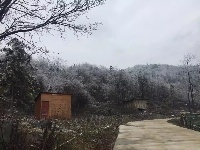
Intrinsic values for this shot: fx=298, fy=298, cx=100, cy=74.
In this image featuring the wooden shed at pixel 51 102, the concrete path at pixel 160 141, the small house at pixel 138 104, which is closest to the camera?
the concrete path at pixel 160 141

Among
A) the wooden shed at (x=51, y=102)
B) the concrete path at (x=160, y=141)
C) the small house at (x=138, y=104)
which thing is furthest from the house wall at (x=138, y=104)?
the concrete path at (x=160, y=141)

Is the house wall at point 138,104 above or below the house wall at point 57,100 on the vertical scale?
above

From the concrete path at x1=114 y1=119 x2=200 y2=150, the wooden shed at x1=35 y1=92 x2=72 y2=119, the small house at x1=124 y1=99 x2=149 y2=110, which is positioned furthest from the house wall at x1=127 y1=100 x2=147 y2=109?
the concrete path at x1=114 y1=119 x2=200 y2=150

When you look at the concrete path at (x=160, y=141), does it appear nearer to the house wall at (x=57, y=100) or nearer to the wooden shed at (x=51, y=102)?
the wooden shed at (x=51, y=102)

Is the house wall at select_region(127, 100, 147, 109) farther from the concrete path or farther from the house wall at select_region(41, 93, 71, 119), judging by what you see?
the concrete path

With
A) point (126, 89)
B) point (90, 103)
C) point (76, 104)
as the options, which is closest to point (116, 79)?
point (126, 89)

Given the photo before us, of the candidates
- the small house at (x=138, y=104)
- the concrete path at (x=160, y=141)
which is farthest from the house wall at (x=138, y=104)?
the concrete path at (x=160, y=141)

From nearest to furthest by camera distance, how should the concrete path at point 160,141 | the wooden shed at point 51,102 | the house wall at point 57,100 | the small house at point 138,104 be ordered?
the concrete path at point 160,141, the wooden shed at point 51,102, the house wall at point 57,100, the small house at point 138,104

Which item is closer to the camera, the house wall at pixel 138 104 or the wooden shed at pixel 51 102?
the wooden shed at pixel 51 102

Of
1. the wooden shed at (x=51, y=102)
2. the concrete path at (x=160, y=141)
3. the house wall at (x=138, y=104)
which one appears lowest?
the concrete path at (x=160, y=141)

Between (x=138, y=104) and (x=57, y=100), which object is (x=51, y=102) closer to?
(x=57, y=100)

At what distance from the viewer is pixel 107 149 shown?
39.4ft

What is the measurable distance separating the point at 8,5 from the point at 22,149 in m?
3.41

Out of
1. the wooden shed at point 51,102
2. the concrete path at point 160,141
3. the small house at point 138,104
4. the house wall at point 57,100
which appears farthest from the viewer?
the small house at point 138,104
